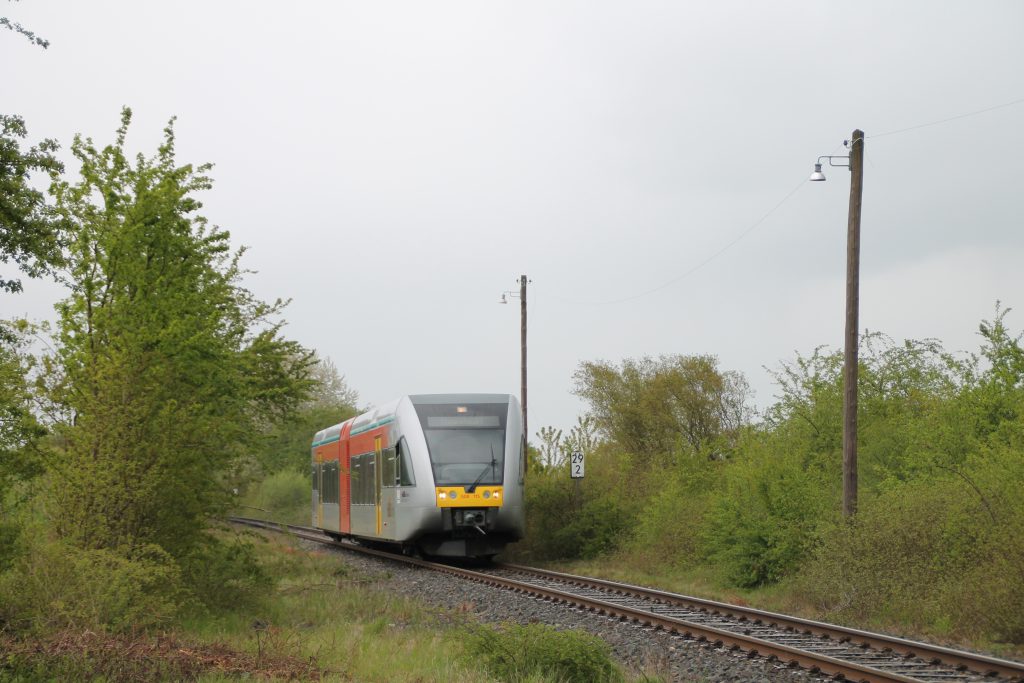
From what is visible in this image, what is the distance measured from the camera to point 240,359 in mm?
18594

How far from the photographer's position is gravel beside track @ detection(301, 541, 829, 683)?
10.9m

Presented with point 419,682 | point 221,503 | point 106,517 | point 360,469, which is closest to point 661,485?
point 360,469

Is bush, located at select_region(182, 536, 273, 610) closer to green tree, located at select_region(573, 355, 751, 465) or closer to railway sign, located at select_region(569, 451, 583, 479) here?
railway sign, located at select_region(569, 451, 583, 479)

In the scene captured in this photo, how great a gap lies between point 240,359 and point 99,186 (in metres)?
3.57

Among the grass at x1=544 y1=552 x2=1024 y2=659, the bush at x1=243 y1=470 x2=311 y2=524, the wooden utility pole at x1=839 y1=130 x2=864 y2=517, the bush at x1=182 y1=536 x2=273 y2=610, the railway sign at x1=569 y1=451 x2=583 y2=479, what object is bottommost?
the bush at x1=243 y1=470 x2=311 y2=524

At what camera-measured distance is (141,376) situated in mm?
14648

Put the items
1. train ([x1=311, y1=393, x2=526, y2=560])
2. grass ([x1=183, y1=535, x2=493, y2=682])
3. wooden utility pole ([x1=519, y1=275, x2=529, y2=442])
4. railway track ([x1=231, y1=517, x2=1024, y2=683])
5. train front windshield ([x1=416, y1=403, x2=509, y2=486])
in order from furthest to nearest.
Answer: wooden utility pole ([x1=519, y1=275, x2=529, y2=442]), train front windshield ([x1=416, y1=403, x2=509, y2=486]), train ([x1=311, y1=393, x2=526, y2=560]), grass ([x1=183, y1=535, x2=493, y2=682]), railway track ([x1=231, y1=517, x2=1024, y2=683])

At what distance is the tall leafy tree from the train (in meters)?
4.91

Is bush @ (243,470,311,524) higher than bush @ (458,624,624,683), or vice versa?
bush @ (458,624,624,683)

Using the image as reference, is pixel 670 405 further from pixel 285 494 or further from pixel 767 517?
pixel 767 517

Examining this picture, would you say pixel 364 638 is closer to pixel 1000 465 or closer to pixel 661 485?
pixel 1000 465

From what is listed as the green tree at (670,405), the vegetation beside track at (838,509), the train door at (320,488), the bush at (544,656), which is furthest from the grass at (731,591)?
the green tree at (670,405)

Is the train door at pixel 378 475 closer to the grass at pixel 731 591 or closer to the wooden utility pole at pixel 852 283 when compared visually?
the grass at pixel 731 591

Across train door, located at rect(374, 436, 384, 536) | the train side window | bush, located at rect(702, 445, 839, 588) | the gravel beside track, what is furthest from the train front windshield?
bush, located at rect(702, 445, 839, 588)
